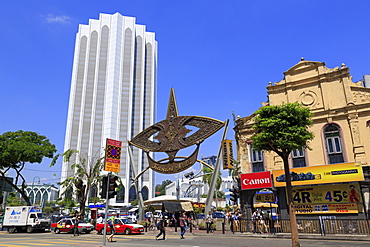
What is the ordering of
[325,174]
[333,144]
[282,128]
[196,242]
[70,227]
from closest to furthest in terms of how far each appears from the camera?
[282,128] < [196,242] < [325,174] < [333,144] < [70,227]

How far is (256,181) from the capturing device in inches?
1005

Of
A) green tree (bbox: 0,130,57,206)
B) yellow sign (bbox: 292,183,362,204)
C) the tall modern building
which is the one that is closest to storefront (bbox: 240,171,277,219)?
yellow sign (bbox: 292,183,362,204)

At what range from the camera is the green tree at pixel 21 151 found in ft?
119

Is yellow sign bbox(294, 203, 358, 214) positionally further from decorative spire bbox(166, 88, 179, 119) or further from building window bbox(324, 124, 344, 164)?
decorative spire bbox(166, 88, 179, 119)

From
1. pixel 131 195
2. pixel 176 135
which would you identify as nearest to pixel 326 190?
pixel 176 135

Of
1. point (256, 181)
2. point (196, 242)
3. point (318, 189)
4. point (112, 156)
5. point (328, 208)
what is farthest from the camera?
point (256, 181)

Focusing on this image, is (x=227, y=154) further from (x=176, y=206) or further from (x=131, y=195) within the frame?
(x=131, y=195)

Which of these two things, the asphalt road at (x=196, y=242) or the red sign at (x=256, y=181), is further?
the red sign at (x=256, y=181)

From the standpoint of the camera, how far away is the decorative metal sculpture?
93.9 feet

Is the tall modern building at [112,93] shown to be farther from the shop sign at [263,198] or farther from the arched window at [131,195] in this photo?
the shop sign at [263,198]

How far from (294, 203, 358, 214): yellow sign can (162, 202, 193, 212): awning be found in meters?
15.3

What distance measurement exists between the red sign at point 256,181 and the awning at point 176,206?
1133cm

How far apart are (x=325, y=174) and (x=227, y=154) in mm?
8231

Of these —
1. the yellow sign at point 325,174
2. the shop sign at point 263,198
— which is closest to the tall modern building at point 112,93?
the shop sign at point 263,198
